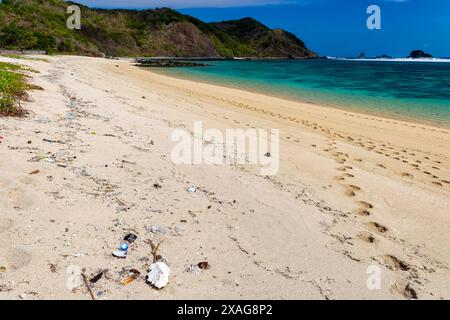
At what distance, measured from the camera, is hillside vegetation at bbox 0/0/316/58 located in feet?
250

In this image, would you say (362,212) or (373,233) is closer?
(373,233)

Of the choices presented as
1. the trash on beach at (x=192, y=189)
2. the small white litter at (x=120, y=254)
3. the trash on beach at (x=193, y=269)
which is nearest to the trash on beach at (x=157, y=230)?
the small white litter at (x=120, y=254)

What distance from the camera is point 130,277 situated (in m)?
3.60

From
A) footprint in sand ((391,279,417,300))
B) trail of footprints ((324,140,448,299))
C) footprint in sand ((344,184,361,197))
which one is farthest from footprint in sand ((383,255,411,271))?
footprint in sand ((344,184,361,197))

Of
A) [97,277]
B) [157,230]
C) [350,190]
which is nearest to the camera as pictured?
[97,277]

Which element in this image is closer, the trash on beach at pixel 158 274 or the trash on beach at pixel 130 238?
the trash on beach at pixel 158 274

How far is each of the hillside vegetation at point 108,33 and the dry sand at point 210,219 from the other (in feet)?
251

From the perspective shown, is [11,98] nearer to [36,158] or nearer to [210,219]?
[36,158]

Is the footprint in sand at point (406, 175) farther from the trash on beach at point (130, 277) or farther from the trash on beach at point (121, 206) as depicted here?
the trash on beach at point (130, 277)

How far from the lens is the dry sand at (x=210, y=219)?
3674mm

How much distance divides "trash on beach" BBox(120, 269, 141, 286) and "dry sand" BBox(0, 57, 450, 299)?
0.05 meters

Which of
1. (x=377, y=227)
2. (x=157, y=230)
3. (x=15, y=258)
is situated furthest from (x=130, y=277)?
(x=377, y=227)

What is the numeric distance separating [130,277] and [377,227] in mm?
3459
